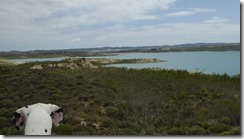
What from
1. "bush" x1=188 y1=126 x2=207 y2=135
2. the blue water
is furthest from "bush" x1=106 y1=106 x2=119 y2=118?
"bush" x1=188 y1=126 x2=207 y2=135

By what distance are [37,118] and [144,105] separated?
2.87 m

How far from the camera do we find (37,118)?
1.39 m

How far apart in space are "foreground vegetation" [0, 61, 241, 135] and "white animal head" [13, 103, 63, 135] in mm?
Result: 1105

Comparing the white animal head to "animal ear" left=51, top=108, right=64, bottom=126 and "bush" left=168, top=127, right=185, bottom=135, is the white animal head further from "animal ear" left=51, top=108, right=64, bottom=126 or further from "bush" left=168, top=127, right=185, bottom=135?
"bush" left=168, top=127, right=185, bottom=135

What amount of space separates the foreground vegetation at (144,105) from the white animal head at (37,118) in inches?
43.5

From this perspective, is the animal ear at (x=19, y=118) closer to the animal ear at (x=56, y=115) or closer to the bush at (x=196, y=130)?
the animal ear at (x=56, y=115)

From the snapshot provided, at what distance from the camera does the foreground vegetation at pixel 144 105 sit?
3121mm

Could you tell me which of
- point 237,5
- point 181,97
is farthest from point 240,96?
point 181,97

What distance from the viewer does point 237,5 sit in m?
2.75

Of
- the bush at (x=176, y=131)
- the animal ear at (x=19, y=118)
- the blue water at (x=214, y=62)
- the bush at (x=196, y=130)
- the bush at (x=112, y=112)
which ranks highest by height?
the blue water at (x=214, y=62)

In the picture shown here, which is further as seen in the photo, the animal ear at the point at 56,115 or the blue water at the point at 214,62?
the blue water at the point at 214,62

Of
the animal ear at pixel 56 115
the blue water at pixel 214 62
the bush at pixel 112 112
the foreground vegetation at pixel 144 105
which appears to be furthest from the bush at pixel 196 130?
the animal ear at pixel 56 115

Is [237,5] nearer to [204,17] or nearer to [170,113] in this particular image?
[204,17]

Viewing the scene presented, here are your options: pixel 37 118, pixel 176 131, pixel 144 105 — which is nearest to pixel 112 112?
pixel 144 105
